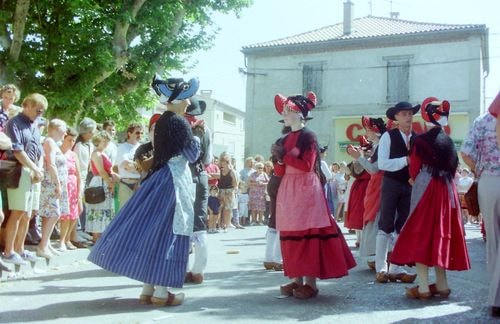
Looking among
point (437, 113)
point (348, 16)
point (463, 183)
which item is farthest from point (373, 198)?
point (348, 16)

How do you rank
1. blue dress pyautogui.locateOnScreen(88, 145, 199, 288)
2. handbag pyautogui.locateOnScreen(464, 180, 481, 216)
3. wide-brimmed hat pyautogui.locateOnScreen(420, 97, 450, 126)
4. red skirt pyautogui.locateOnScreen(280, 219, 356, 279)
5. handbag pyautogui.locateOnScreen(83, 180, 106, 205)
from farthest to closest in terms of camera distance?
handbag pyautogui.locateOnScreen(83, 180, 106, 205) < wide-brimmed hat pyautogui.locateOnScreen(420, 97, 450, 126) < red skirt pyautogui.locateOnScreen(280, 219, 356, 279) < handbag pyautogui.locateOnScreen(464, 180, 481, 216) < blue dress pyautogui.locateOnScreen(88, 145, 199, 288)

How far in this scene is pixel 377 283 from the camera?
21.5 feet

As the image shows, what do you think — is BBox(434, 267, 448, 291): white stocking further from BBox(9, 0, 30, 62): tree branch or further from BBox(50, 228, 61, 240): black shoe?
BBox(9, 0, 30, 62): tree branch

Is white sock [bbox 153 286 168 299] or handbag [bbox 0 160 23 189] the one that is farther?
handbag [bbox 0 160 23 189]

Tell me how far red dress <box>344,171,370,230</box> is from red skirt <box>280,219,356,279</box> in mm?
2883

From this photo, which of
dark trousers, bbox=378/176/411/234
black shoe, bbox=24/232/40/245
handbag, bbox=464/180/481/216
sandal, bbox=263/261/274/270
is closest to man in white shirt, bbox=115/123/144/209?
black shoe, bbox=24/232/40/245

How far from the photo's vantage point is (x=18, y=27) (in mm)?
15438

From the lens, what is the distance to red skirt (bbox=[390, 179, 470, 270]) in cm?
544

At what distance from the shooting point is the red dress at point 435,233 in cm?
544

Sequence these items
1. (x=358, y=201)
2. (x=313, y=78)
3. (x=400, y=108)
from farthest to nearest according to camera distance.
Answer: (x=313, y=78) → (x=358, y=201) → (x=400, y=108)

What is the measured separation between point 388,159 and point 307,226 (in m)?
1.50

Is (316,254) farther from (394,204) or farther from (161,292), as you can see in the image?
(394,204)

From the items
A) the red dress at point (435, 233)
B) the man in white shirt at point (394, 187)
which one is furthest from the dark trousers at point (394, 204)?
the red dress at point (435, 233)

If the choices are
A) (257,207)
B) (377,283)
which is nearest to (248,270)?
(377,283)
